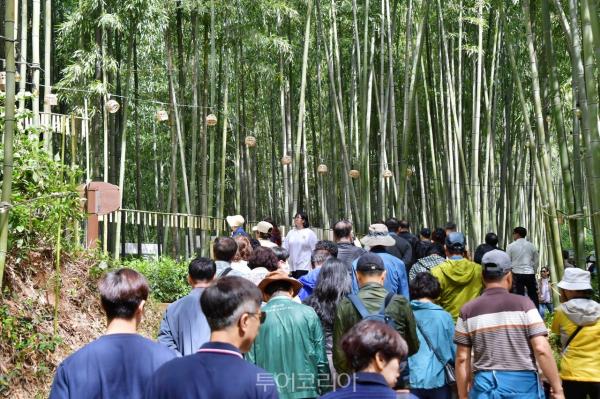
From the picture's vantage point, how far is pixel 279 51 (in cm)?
1250

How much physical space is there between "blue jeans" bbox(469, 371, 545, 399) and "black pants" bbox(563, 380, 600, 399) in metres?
0.58

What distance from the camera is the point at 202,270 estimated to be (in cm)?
359

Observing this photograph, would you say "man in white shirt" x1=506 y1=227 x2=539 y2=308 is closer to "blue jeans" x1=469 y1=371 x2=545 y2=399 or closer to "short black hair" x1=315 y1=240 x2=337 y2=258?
"short black hair" x1=315 y1=240 x2=337 y2=258

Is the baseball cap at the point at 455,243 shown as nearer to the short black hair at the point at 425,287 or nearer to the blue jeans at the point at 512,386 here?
the short black hair at the point at 425,287

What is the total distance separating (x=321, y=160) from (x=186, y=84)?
3666mm

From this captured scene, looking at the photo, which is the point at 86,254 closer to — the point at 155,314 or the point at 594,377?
the point at 155,314

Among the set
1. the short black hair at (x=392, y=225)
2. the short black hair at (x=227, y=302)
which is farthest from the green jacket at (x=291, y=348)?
the short black hair at (x=392, y=225)

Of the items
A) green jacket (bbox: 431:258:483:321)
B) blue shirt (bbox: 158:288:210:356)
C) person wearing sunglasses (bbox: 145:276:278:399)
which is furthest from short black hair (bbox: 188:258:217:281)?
green jacket (bbox: 431:258:483:321)

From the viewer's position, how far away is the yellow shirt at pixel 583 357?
12.6 feet

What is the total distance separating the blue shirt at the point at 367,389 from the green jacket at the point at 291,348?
141cm

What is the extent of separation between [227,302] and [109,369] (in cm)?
44

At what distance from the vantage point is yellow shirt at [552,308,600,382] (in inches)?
151

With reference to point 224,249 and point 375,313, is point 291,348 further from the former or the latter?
point 224,249

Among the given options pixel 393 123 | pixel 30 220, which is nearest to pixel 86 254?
pixel 30 220
